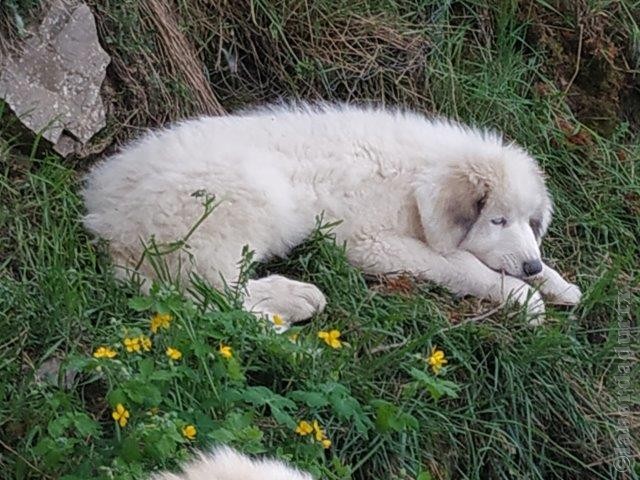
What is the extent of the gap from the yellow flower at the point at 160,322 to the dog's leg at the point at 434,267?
1.38 m

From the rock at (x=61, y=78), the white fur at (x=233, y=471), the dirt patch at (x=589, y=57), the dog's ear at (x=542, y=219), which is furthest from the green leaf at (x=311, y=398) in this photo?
the dirt patch at (x=589, y=57)

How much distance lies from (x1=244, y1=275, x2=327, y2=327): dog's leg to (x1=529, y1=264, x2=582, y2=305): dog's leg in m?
1.03

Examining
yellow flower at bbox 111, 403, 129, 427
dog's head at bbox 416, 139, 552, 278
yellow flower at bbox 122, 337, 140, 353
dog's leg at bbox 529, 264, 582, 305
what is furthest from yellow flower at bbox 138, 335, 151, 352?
dog's leg at bbox 529, 264, 582, 305

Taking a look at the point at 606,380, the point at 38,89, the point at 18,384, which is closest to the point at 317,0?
the point at 38,89

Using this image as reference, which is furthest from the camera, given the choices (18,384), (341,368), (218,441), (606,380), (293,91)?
(293,91)

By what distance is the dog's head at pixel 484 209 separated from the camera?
5762mm

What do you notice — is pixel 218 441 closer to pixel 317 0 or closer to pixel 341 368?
pixel 341 368

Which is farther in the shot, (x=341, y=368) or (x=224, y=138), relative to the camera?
(x=224, y=138)

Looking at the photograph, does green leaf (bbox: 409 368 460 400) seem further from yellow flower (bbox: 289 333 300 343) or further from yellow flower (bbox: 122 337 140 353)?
yellow flower (bbox: 122 337 140 353)

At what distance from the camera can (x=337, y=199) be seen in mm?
5688

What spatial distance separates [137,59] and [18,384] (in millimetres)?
2208

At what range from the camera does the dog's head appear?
5762 mm

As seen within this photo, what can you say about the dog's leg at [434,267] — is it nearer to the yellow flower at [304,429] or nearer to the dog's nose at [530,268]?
the dog's nose at [530,268]

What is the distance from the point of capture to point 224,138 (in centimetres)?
557
